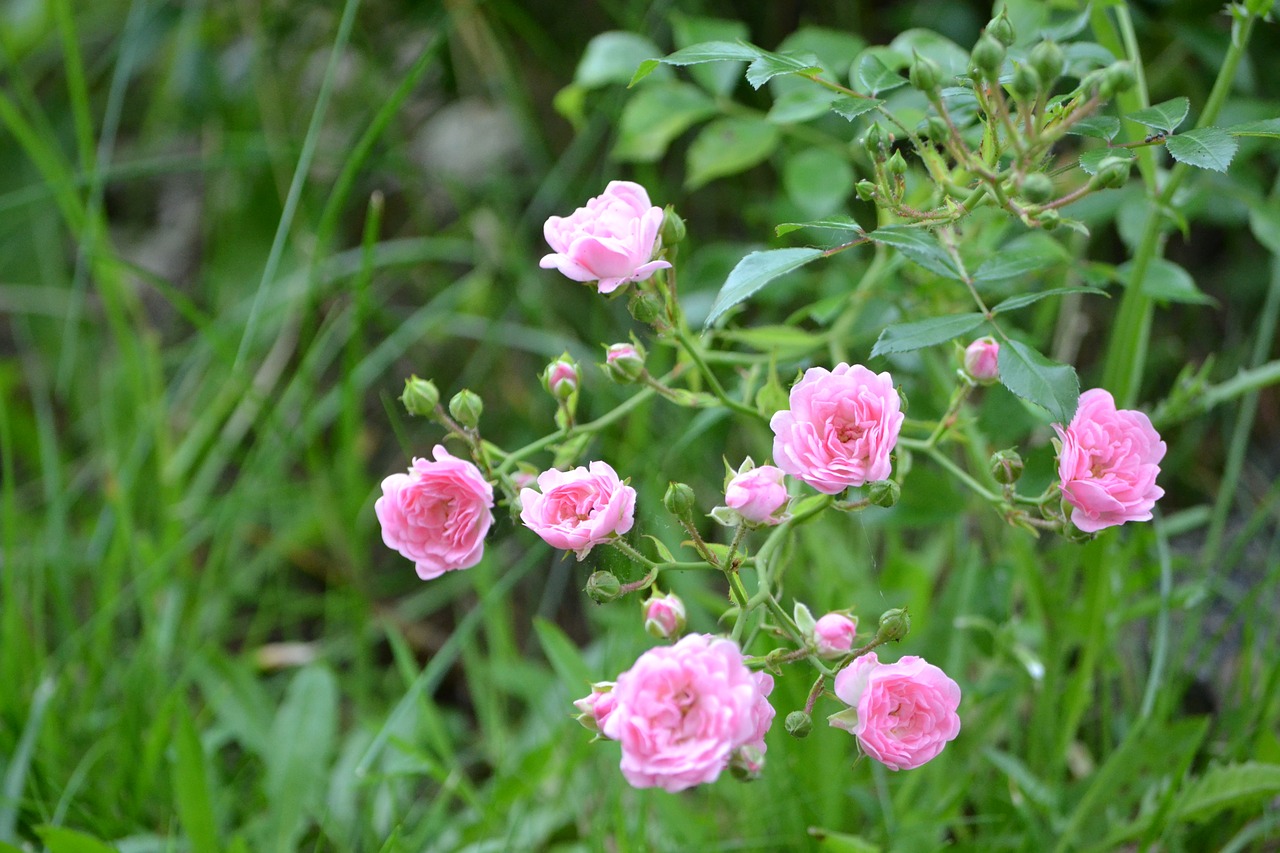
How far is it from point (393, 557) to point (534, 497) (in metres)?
1.07

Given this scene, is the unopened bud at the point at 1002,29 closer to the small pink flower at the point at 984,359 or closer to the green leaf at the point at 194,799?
the small pink flower at the point at 984,359

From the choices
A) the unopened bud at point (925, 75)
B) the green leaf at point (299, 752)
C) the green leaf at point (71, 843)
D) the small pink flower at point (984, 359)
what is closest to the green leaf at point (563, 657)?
the green leaf at point (299, 752)

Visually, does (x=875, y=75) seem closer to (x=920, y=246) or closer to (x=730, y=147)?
(x=920, y=246)

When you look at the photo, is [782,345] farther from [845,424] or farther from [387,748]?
[387,748]

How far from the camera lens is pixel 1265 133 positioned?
53 cm

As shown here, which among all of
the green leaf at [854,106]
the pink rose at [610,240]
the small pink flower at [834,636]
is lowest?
the small pink flower at [834,636]

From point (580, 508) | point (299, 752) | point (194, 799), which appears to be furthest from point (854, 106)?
point (299, 752)

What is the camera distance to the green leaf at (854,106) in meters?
0.54

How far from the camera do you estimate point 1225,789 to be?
692 millimetres

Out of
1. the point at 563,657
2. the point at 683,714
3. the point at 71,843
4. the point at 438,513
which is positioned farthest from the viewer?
the point at 563,657

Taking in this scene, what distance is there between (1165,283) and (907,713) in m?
0.43

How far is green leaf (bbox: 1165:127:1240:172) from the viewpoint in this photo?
0.50 m

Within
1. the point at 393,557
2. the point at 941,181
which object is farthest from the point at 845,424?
the point at 393,557

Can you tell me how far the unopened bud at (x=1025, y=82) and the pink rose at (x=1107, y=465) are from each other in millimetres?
164
